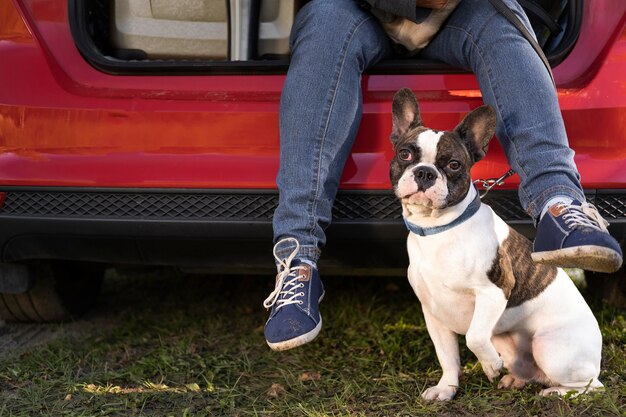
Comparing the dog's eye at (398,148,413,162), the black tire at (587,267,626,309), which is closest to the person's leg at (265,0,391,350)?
the dog's eye at (398,148,413,162)

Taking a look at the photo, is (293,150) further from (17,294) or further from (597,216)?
(17,294)

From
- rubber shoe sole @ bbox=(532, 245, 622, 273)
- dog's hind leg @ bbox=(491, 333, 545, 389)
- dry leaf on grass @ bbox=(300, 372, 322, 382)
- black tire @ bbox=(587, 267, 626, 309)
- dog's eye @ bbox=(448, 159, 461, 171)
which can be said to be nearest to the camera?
rubber shoe sole @ bbox=(532, 245, 622, 273)

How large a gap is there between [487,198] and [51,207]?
1.44 meters

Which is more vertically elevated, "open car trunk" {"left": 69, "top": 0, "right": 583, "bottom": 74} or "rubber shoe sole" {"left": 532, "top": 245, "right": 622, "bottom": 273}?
"open car trunk" {"left": 69, "top": 0, "right": 583, "bottom": 74}

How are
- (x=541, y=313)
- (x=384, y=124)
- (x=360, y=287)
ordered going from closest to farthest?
1. (x=541, y=313)
2. (x=384, y=124)
3. (x=360, y=287)

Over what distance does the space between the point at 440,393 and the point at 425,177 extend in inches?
27.6

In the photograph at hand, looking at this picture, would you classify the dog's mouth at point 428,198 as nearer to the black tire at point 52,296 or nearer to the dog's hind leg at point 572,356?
the dog's hind leg at point 572,356

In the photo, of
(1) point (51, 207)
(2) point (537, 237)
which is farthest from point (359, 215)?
(1) point (51, 207)

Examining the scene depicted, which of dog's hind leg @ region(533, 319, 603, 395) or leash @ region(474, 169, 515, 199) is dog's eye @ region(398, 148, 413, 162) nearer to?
leash @ region(474, 169, 515, 199)

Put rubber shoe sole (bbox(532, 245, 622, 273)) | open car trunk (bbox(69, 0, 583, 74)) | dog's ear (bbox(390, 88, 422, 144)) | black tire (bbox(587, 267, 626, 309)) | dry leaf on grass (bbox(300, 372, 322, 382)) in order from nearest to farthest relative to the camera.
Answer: rubber shoe sole (bbox(532, 245, 622, 273)) → dog's ear (bbox(390, 88, 422, 144)) → dry leaf on grass (bbox(300, 372, 322, 382)) → open car trunk (bbox(69, 0, 583, 74)) → black tire (bbox(587, 267, 626, 309))

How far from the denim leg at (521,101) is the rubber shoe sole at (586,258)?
18 cm

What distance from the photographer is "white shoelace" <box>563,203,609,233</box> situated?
93.3 inches

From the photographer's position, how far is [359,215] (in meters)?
2.79

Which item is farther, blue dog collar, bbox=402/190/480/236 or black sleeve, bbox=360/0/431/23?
black sleeve, bbox=360/0/431/23
